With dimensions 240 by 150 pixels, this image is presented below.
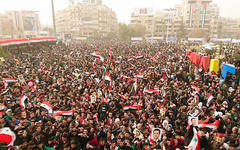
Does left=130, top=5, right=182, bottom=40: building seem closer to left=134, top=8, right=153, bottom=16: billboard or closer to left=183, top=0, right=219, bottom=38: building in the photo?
left=134, top=8, right=153, bottom=16: billboard

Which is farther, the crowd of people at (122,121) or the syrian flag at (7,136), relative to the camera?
the crowd of people at (122,121)

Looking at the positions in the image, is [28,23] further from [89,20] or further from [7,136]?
[7,136]

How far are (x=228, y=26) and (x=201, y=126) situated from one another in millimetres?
145658

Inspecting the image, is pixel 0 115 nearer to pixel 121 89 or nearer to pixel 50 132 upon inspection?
pixel 50 132

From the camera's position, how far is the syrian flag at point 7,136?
16.6ft

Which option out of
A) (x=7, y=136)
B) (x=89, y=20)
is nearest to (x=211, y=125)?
(x=7, y=136)

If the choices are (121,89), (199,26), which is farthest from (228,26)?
(121,89)

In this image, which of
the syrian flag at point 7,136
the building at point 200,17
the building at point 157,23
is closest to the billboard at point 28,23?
the building at point 157,23

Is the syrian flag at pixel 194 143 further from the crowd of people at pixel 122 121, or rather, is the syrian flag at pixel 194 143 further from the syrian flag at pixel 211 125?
the syrian flag at pixel 211 125

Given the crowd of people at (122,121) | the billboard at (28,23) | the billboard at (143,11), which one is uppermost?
the billboard at (143,11)

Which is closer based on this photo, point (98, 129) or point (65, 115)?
point (98, 129)

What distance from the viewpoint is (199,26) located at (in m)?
98.4

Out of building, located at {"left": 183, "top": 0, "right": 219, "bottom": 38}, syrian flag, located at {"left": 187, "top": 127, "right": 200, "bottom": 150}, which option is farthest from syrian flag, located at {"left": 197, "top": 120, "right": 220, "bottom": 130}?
building, located at {"left": 183, "top": 0, "right": 219, "bottom": 38}

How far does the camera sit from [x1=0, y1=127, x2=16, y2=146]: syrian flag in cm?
505
